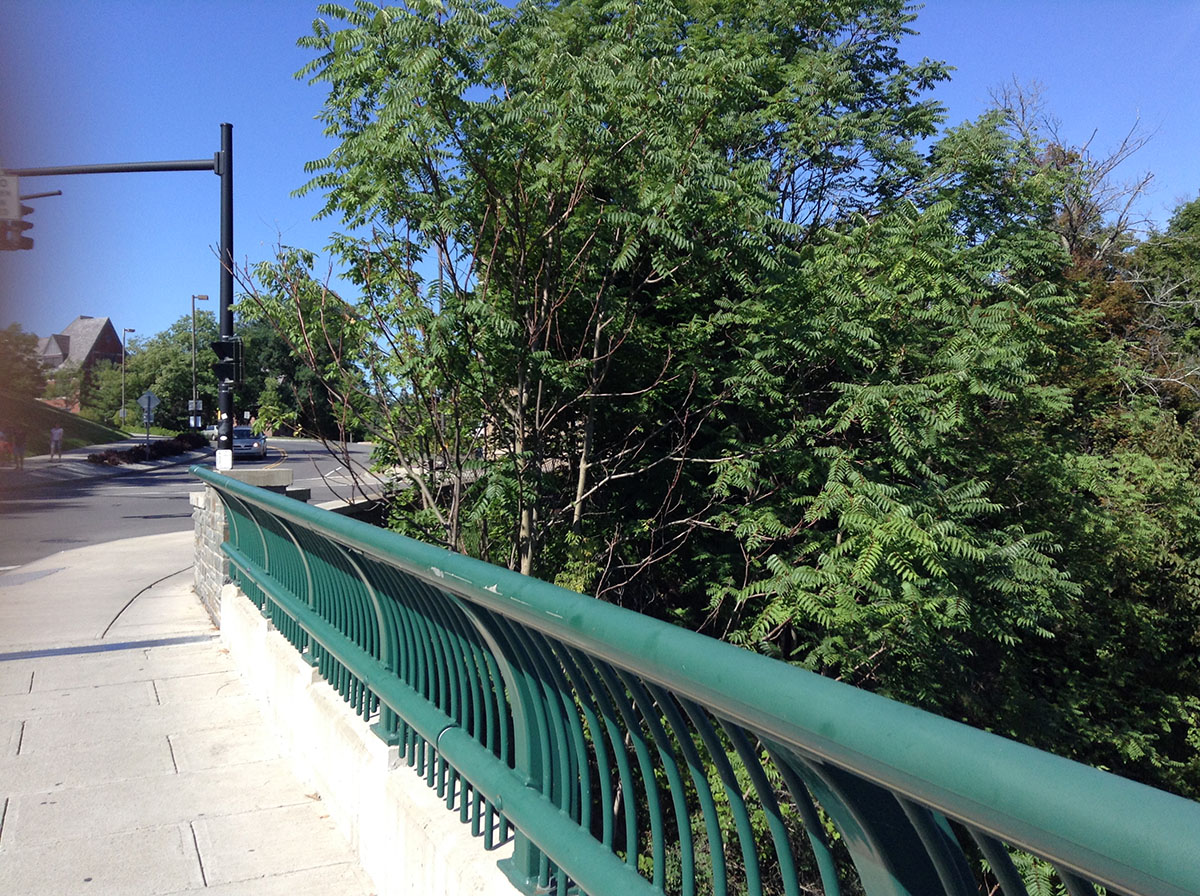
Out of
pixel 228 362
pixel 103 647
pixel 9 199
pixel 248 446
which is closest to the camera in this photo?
pixel 9 199

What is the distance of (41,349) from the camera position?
0.78m

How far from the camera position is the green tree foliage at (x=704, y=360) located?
730 centimetres

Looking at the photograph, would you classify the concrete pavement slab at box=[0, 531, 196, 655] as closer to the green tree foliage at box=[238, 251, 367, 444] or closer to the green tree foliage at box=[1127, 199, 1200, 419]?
the green tree foliage at box=[238, 251, 367, 444]

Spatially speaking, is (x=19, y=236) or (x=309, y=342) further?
(x=309, y=342)

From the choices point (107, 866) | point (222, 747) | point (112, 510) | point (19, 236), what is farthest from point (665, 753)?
point (112, 510)

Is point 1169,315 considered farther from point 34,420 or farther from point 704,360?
point 34,420

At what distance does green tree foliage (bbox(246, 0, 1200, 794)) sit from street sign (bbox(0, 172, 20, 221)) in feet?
20.2

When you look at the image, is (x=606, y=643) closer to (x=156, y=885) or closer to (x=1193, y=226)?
(x=156, y=885)

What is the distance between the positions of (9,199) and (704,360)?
8199 mm

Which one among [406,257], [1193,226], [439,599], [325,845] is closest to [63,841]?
[325,845]

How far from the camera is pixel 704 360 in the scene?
8805 millimetres

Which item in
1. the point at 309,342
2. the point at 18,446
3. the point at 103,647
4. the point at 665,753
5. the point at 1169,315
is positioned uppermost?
the point at 1169,315

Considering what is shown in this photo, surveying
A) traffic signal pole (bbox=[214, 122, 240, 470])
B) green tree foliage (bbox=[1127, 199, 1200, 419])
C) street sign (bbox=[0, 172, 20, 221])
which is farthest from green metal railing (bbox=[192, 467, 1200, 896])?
green tree foliage (bbox=[1127, 199, 1200, 419])

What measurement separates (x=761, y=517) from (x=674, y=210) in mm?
2723
